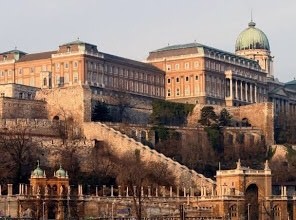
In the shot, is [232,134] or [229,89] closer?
[232,134]

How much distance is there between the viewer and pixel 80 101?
412 ft

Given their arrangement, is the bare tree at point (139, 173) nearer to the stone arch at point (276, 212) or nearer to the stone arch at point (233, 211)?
the stone arch at point (233, 211)

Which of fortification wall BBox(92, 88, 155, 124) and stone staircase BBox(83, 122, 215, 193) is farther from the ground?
fortification wall BBox(92, 88, 155, 124)

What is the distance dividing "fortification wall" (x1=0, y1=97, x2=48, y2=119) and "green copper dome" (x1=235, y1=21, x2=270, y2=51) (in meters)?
58.7

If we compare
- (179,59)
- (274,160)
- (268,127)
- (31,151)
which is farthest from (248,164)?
(179,59)

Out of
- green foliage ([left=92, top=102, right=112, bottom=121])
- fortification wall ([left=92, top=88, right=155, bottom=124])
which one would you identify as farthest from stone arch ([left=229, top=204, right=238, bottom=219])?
fortification wall ([left=92, top=88, right=155, bottom=124])

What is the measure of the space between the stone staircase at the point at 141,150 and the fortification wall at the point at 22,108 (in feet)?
20.7

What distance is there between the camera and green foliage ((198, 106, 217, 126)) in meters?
135

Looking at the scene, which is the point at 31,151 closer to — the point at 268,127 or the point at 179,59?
the point at 268,127

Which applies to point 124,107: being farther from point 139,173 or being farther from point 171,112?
point 139,173

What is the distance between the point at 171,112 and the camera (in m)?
138

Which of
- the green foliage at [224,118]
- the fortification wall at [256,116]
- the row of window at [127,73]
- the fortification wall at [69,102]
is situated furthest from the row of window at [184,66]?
the fortification wall at [69,102]

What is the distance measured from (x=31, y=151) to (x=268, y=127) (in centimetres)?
3562

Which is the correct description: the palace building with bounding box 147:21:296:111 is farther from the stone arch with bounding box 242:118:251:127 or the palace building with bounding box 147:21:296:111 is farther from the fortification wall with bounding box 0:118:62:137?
the fortification wall with bounding box 0:118:62:137
